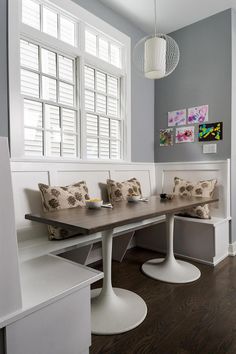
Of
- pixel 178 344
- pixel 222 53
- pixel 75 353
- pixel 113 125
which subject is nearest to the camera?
pixel 75 353

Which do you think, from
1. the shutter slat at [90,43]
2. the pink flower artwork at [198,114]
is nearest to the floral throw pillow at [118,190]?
the pink flower artwork at [198,114]

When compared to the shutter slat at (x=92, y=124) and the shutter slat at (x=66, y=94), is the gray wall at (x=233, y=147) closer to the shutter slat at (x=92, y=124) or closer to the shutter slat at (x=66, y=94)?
the shutter slat at (x=92, y=124)

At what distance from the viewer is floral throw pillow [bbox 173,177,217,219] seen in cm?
287

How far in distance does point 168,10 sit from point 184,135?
1.58 m

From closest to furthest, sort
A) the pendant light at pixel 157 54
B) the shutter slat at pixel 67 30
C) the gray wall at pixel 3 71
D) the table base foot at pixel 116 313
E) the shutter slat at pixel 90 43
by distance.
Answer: the table base foot at pixel 116 313, the pendant light at pixel 157 54, the gray wall at pixel 3 71, the shutter slat at pixel 67 30, the shutter slat at pixel 90 43

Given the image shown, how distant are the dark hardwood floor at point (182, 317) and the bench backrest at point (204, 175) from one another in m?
0.78

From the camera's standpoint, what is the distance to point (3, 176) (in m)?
1.05

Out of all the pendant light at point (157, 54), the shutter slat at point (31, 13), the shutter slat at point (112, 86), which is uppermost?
the shutter slat at point (31, 13)

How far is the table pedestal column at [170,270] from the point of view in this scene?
2.36m

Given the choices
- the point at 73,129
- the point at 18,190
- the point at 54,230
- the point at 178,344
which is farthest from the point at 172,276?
the point at 73,129

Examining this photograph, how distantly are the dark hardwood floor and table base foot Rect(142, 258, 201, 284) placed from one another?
0.20 feet

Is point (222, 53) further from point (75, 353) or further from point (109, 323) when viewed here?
point (75, 353)

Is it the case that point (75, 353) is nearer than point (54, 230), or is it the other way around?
point (75, 353)

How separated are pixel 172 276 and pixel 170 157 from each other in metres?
1.78
